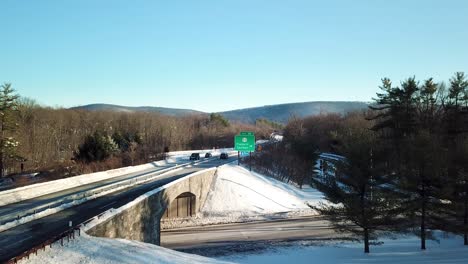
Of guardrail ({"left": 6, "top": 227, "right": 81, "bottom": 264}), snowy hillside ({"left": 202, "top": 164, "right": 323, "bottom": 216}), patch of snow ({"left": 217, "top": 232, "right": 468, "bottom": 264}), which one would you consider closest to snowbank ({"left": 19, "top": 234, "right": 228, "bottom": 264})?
guardrail ({"left": 6, "top": 227, "right": 81, "bottom": 264})

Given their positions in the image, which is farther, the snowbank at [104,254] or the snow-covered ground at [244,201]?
the snow-covered ground at [244,201]

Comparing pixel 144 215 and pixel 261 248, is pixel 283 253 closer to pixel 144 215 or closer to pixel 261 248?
pixel 261 248

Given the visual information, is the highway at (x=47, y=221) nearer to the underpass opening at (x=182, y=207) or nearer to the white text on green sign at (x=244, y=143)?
the underpass opening at (x=182, y=207)

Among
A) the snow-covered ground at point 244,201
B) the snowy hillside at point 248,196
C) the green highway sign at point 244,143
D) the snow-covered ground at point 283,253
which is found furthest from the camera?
the green highway sign at point 244,143

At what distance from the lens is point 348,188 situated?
2448 centimetres

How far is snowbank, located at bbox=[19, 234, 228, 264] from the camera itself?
43.3 feet

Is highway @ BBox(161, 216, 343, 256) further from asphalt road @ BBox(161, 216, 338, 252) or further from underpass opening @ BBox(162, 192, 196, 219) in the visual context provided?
underpass opening @ BBox(162, 192, 196, 219)

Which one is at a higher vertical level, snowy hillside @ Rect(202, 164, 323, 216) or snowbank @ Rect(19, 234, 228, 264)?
snowbank @ Rect(19, 234, 228, 264)

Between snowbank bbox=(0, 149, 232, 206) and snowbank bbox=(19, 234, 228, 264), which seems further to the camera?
snowbank bbox=(0, 149, 232, 206)

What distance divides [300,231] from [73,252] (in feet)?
74.8

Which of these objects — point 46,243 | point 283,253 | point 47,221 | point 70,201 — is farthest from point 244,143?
point 46,243

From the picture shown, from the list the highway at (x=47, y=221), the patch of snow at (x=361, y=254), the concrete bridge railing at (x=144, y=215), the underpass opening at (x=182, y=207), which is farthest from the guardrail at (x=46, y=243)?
the underpass opening at (x=182, y=207)

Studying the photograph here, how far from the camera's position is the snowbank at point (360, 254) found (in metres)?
22.6

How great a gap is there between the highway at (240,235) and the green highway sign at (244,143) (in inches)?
734
